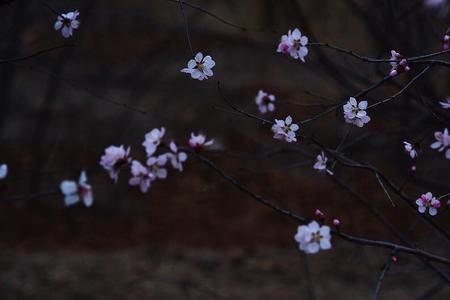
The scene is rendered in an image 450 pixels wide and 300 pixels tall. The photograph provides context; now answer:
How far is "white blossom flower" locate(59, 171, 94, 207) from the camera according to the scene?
7.95 ft

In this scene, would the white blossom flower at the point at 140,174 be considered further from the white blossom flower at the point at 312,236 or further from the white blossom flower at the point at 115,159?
the white blossom flower at the point at 312,236

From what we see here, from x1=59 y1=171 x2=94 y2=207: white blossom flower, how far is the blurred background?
2.48m

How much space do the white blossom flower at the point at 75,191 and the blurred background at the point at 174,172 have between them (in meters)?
2.48

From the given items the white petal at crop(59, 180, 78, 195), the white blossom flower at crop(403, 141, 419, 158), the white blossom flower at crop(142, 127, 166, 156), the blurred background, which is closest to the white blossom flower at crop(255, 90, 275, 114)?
the white blossom flower at crop(142, 127, 166, 156)

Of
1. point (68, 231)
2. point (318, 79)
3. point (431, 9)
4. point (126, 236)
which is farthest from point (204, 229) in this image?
point (431, 9)

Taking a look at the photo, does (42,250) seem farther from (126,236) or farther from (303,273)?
(303,273)

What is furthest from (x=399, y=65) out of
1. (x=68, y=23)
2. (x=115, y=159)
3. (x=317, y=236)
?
(x=68, y=23)

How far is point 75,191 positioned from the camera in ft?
8.09

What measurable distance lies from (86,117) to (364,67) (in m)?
2.82

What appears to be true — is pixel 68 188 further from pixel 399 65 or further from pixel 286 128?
pixel 399 65

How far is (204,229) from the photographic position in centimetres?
626

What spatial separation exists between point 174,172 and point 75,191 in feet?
14.2

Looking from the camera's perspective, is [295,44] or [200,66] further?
[295,44]

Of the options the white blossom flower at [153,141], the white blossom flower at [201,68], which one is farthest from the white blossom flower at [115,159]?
the white blossom flower at [201,68]
